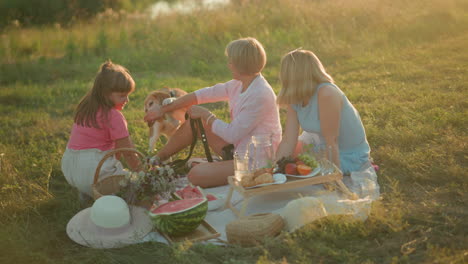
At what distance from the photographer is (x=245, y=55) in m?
5.04

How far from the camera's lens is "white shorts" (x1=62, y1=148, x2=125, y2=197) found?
5.00 meters

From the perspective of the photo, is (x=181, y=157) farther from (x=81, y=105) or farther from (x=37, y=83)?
(x=37, y=83)

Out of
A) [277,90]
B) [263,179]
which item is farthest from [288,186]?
[277,90]

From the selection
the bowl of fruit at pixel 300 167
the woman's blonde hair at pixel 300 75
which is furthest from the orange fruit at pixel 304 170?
the woman's blonde hair at pixel 300 75

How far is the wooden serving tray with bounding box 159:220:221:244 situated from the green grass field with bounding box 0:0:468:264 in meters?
0.16

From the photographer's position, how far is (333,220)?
3.96 meters

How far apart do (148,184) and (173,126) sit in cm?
199

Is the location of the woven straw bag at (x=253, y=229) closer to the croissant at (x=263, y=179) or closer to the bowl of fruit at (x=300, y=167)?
the croissant at (x=263, y=179)

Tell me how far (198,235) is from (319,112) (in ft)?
5.77

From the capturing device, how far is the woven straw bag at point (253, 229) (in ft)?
12.8

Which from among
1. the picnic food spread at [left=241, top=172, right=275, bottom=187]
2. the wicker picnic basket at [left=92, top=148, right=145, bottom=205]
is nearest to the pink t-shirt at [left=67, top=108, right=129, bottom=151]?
the wicker picnic basket at [left=92, top=148, right=145, bottom=205]

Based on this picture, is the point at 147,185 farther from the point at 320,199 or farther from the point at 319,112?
the point at 319,112

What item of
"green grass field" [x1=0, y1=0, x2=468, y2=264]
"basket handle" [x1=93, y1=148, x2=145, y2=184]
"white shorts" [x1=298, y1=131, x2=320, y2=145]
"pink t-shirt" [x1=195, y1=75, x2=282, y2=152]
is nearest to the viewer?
"green grass field" [x1=0, y1=0, x2=468, y2=264]

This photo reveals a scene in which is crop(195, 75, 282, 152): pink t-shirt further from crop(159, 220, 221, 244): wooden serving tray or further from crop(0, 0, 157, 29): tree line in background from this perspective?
crop(0, 0, 157, 29): tree line in background
